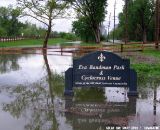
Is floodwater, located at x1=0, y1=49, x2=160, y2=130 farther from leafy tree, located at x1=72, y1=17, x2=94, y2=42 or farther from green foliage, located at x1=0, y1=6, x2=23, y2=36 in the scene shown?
green foliage, located at x1=0, y1=6, x2=23, y2=36

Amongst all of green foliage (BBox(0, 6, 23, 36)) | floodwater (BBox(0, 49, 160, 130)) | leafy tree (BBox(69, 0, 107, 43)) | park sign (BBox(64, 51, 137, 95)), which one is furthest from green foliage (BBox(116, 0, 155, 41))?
park sign (BBox(64, 51, 137, 95))

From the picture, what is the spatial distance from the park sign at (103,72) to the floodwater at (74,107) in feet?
1.45

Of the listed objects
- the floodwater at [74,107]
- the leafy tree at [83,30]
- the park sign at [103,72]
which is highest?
the leafy tree at [83,30]

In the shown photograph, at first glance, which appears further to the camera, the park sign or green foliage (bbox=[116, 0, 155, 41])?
green foliage (bbox=[116, 0, 155, 41])

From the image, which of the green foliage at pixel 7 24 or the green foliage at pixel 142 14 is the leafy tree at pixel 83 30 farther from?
the green foliage at pixel 7 24

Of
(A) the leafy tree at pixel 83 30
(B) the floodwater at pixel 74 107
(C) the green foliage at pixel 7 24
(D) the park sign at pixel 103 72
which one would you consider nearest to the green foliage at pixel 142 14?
(A) the leafy tree at pixel 83 30

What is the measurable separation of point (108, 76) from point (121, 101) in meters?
0.90

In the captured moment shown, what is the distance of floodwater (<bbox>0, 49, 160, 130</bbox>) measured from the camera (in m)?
8.31

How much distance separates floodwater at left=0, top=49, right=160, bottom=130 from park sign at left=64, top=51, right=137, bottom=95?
0.44 metres

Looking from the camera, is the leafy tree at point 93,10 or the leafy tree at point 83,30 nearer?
Answer: the leafy tree at point 93,10

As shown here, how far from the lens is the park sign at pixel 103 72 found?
1147 centimetres

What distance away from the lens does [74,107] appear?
10.1m

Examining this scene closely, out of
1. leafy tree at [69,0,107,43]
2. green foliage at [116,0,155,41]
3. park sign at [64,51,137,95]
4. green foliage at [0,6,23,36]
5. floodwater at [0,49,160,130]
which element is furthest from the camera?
green foliage at [0,6,23,36]

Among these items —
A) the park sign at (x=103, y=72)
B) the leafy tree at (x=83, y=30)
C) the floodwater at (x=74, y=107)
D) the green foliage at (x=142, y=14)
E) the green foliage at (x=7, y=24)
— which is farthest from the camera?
the green foliage at (x=7, y=24)
